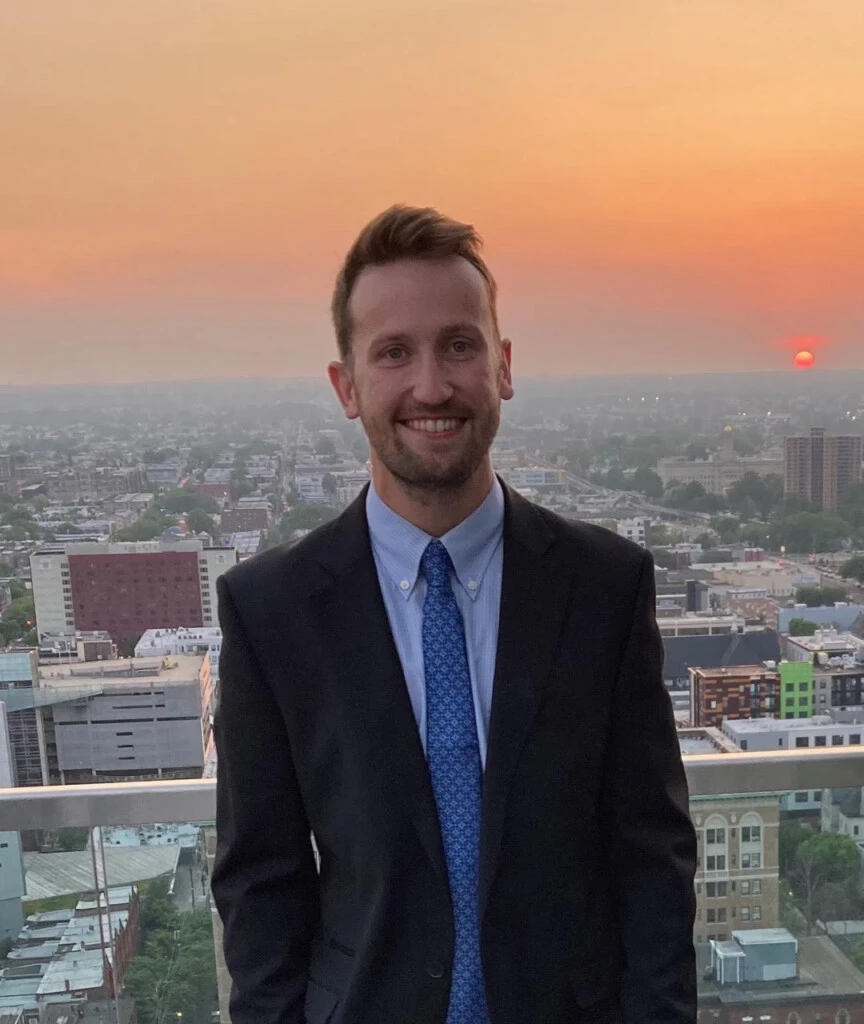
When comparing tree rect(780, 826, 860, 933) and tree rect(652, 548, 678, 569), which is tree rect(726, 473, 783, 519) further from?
tree rect(780, 826, 860, 933)

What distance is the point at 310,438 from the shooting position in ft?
8.49

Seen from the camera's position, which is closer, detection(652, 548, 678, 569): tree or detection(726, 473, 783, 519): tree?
detection(652, 548, 678, 569): tree

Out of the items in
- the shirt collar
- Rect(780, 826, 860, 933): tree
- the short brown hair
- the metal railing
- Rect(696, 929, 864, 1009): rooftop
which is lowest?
Rect(696, 929, 864, 1009): rooftop

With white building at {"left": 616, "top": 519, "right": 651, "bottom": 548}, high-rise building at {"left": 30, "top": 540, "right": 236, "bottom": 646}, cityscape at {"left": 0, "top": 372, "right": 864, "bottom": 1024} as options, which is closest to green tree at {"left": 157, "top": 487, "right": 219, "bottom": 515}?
cityscape at {"left": 0, "top": 372, "right": 864, "bottom": 1024}

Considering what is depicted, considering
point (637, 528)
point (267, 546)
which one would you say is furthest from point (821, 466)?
point (267, 546)

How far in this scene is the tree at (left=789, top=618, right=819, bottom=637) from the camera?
249 cm

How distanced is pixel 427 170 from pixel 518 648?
1.91 meters

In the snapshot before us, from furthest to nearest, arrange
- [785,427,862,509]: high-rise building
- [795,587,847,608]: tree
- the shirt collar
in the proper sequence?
[785,427,862,509]: high-rise building < [795,587,847,608]: tree < the shirt collar

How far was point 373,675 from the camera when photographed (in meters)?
1.23

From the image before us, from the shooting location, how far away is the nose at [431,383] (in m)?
1.19

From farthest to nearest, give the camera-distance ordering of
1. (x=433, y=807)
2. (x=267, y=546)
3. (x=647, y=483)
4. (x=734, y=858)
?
(x=647, y=483)
(x=734, y=858)
(x=267, y=546)
(x=433, y=807)

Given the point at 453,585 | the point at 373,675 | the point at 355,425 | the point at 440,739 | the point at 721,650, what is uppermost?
the point at 355,425

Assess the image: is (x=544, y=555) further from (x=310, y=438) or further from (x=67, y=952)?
(x=67, y=952)

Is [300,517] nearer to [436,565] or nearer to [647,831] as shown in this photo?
[436,565]
